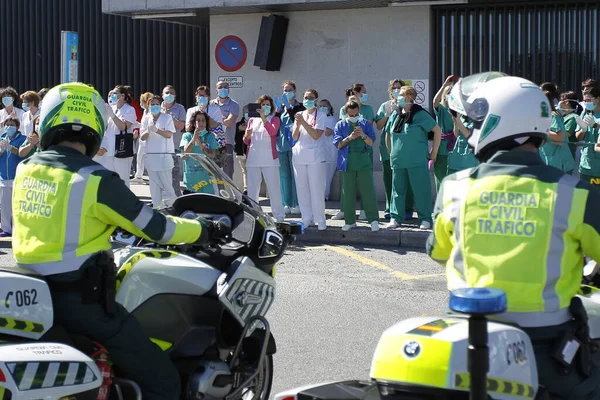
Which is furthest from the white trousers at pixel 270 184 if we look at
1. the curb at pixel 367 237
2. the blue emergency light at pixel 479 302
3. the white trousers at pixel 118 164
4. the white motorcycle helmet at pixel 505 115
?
the blue emergency light at pixel 479 302

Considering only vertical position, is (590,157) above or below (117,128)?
below

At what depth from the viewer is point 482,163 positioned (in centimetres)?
360

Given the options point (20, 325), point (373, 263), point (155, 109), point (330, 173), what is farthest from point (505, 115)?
point (330, 173)

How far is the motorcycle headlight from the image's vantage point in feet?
16.6

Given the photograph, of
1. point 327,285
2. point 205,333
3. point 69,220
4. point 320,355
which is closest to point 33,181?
point 69,220

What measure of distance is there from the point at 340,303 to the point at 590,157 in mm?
4992

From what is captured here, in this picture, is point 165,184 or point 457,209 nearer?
point 457,209

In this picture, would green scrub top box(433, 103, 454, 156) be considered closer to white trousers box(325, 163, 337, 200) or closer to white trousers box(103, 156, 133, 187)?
white trousers box(325, 163, 337, 200)

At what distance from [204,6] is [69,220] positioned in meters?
Answer: 12.8

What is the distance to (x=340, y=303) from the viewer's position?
8.64m

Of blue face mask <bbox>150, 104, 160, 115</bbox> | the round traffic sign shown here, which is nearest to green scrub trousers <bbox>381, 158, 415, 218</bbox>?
blue face mask <bbox>150, 104, 160, 115</bbox>

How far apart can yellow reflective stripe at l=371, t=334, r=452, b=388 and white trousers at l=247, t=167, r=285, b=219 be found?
34.0 feet

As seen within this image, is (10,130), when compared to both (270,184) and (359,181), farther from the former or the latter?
(359,181)

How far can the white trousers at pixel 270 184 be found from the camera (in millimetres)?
13609
